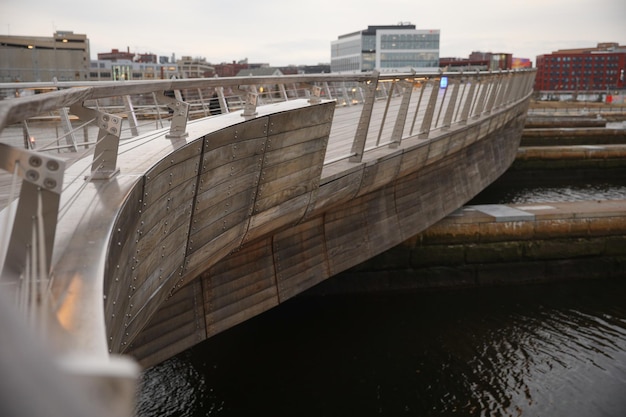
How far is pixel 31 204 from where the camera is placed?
6.30ft

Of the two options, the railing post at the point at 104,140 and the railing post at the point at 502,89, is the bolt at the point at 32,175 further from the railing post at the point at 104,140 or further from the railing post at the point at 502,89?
the railing post at the point at 502,89

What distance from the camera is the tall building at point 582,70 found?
17035cm

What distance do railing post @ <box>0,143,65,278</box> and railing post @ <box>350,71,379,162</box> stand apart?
622cm

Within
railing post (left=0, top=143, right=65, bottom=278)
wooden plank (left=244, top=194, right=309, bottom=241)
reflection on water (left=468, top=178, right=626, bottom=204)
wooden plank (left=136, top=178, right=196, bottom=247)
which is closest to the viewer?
railing post (left=0, top=143, right=65, bottom=278)

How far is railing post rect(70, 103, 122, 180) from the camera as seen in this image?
11.2 ft

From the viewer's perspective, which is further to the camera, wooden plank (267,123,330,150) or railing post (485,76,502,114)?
railing post (485,76,502,114)

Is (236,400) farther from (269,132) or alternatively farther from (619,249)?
(619,249)

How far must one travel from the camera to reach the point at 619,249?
14000 mm

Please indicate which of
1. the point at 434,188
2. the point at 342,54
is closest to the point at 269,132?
the point at 434,188

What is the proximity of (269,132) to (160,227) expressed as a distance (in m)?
1.93

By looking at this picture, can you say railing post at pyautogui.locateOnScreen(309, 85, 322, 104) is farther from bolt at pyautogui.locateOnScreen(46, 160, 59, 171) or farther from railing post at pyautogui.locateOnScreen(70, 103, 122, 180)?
bolt at pyautogui.locateOnScreen(46, 160, 59, 171)

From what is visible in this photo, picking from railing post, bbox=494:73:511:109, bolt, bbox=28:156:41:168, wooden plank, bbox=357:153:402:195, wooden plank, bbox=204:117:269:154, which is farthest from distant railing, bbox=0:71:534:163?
railing post, bbox=494:73:511:109

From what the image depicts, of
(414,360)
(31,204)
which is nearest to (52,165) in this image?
(31,204)

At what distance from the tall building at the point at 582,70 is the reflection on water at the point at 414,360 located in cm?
17108
